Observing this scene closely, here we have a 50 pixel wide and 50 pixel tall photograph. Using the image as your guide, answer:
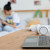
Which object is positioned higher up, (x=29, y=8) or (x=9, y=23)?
(x=29, y=8)

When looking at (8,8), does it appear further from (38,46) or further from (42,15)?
(38,46)

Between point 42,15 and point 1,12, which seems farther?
point 42,15

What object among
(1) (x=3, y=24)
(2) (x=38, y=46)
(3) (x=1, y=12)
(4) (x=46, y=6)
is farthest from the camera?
(4) (x=46, y=6)

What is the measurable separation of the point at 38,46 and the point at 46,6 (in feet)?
9.65

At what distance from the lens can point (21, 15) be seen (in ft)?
11.5

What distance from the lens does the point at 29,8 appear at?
11.3ft

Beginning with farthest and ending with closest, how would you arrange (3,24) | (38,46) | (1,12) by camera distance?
(1,12) < (3,24) < (38,46)

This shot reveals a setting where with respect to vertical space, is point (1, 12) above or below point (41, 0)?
below

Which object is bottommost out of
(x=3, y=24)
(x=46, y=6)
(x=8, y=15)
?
(x=3, y=24)

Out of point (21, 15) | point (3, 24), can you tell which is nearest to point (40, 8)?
point (21, 15)

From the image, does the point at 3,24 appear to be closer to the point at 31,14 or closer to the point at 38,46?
the point at 31,14

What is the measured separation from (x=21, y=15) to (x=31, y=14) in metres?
0.29

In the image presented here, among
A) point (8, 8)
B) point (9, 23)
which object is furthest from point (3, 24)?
point (8, 8)

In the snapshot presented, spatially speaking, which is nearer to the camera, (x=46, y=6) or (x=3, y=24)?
(x=3, y=24)
